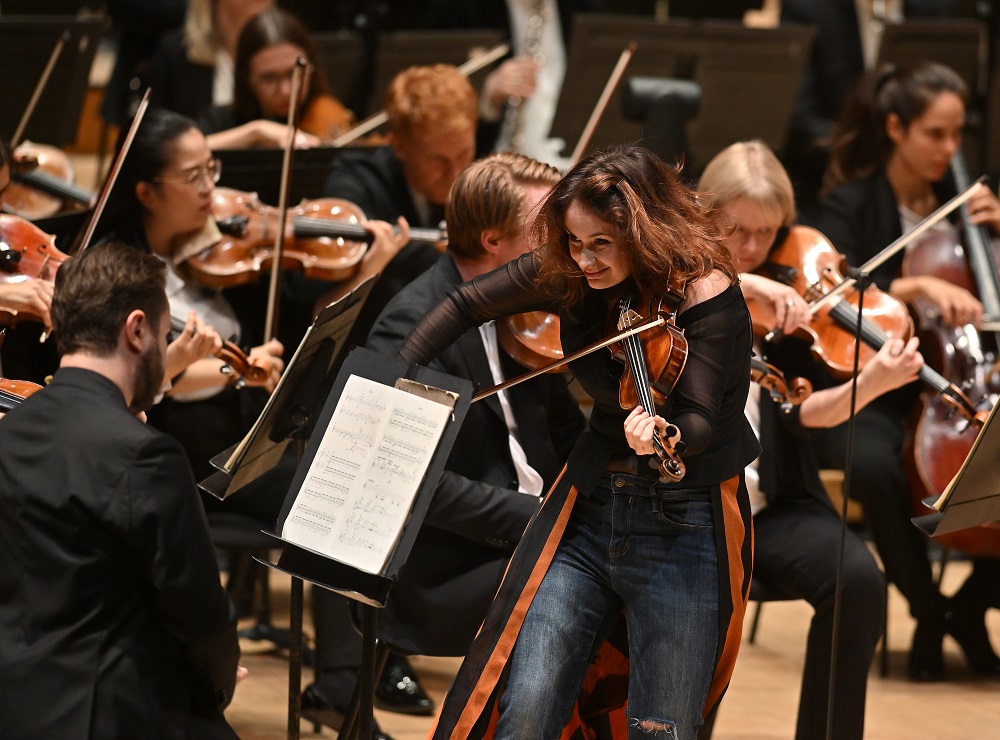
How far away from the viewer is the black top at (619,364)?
200cm

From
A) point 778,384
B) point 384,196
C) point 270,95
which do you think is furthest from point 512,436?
point 270,95

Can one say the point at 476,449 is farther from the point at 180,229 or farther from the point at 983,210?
the point at 983,210

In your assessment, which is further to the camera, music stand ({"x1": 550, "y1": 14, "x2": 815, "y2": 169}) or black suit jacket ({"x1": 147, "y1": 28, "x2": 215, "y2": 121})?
black suit jacket ({"x1": 147, "y1": 28, "x2": 215, "y2": 121})

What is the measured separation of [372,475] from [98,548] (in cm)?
39

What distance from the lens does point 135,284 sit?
1910 mm

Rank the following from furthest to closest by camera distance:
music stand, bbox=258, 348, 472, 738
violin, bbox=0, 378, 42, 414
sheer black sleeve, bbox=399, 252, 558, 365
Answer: sheer black sleeve, bbox=399, 252, 558, 365 → violin, bbox=0, 378, 42, 414 → music stand, bbox=258, 348, 472, 738

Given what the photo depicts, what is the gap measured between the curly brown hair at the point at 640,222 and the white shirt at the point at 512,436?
1.47 feet

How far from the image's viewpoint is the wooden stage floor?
3.08 meters

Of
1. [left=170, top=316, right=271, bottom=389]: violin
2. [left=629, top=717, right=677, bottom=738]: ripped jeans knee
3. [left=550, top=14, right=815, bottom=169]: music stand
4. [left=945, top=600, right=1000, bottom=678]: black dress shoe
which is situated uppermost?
[left=550, top=14, right=815, bottom=169]: music stand

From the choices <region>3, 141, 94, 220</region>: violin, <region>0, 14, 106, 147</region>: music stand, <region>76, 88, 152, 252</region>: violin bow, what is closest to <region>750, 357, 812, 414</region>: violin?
<region>76, 88, 152, 252</region>: violin bow

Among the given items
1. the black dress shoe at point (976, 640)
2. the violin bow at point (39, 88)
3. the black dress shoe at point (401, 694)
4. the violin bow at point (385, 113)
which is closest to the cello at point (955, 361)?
the black dress shoe at point (976, 640)

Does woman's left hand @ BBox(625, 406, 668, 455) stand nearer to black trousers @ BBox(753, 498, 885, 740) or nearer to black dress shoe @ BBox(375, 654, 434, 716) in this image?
black trousers @ BBox(753, 498, 885, 740)

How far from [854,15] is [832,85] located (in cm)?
27

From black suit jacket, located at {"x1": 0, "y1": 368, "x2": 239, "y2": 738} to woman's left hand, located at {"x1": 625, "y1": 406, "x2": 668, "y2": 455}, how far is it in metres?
0.60
